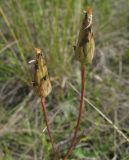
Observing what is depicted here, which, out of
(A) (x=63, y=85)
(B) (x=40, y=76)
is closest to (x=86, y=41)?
Answer: (B) (x=40, y=76)

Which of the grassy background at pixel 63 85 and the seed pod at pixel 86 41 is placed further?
the grassy background at pixel 63 85

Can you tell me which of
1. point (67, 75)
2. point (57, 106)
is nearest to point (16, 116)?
point (57, 106)

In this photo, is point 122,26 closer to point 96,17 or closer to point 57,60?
point 96,17

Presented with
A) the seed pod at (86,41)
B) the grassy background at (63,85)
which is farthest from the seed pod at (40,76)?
the grassy background at (63,85)

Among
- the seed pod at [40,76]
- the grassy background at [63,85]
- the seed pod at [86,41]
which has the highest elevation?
the seed pod at [86,41]

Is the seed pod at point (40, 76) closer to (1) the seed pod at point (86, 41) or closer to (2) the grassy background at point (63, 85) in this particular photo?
(1) the seed pod at point (86, 41)

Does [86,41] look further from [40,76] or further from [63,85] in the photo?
[63,85]

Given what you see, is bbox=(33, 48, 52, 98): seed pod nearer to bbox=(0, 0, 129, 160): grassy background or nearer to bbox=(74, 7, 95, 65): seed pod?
bbox=(74, 7, 95, 65): seed pod
